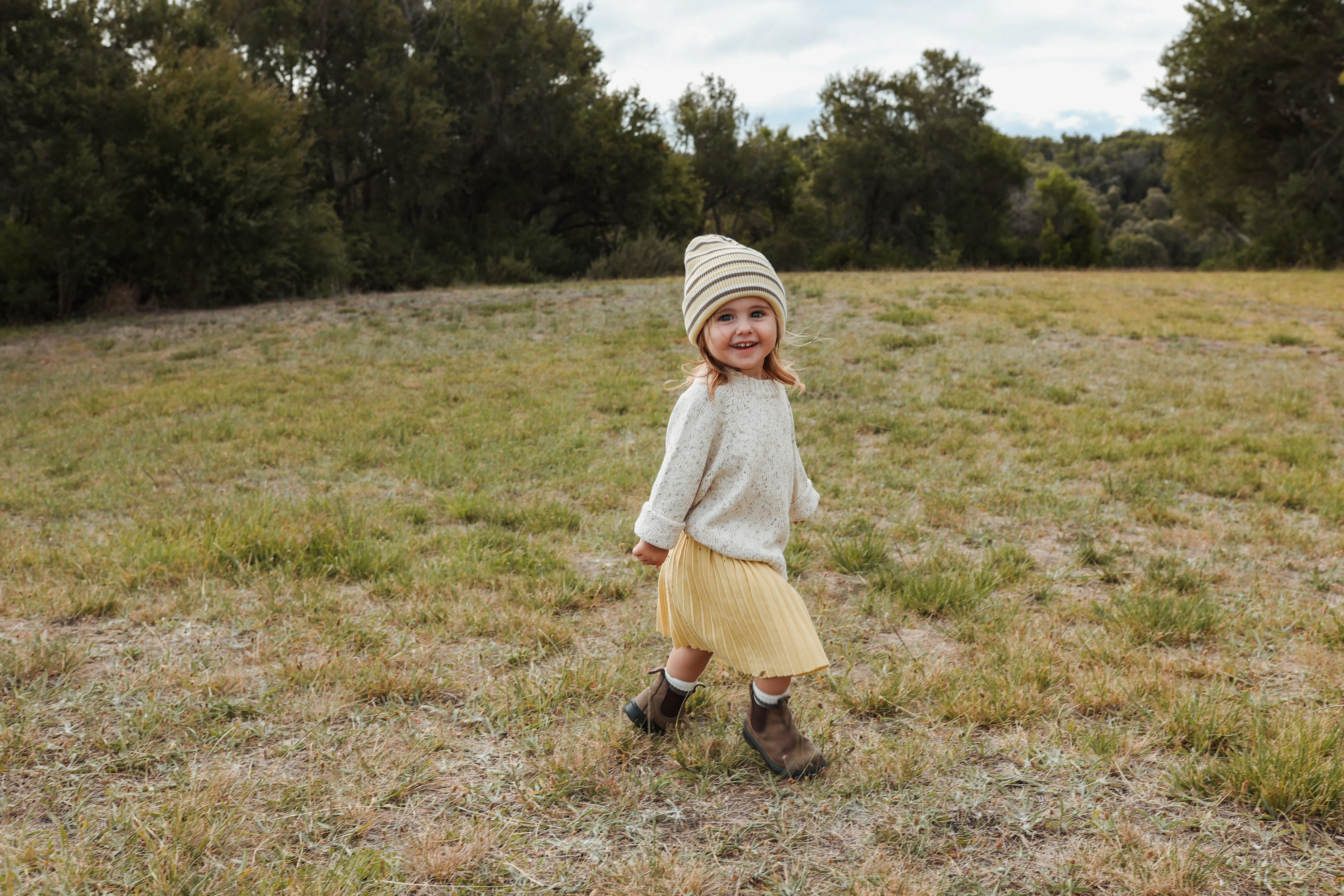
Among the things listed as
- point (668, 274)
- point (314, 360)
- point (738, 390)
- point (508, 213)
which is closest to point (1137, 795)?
point (738, 390)

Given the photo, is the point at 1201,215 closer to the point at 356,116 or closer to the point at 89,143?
the point at 356,116

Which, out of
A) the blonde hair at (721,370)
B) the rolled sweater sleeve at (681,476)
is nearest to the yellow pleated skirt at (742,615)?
the rolled sweater sleeve at (681,476)

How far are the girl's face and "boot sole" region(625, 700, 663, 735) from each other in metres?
1.23

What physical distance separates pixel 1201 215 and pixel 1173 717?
35339 mm

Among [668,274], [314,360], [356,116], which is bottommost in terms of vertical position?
[314,360]

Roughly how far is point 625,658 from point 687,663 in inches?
28.2

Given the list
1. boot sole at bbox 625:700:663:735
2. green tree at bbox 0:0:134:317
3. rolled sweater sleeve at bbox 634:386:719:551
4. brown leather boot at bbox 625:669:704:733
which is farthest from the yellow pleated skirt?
green tree at bbox 0:0:134:317

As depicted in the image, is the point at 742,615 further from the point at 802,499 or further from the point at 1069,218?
the point at 1069,218

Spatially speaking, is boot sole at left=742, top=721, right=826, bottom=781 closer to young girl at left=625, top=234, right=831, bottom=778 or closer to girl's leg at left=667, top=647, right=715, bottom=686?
young girl at left=625, top=234, right=831, bottom=778

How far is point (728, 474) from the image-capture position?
106 inches

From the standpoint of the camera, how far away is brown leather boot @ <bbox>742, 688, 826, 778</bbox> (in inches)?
107

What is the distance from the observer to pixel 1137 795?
2.60 meters

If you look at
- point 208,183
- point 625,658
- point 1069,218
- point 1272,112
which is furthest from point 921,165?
point 625,658

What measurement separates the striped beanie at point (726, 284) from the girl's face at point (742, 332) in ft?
0.09
